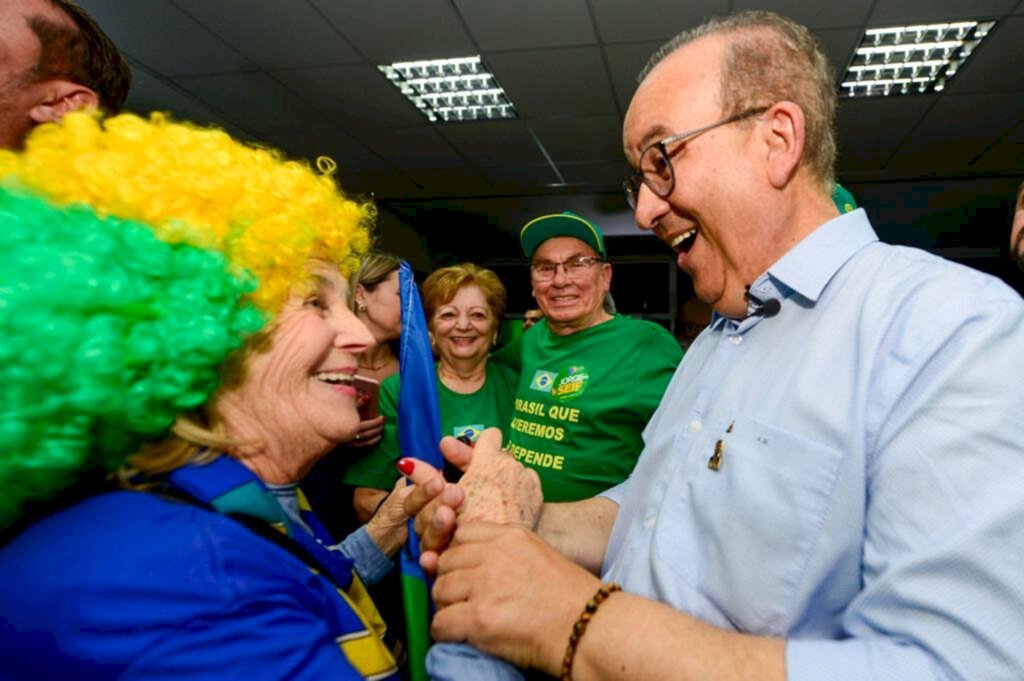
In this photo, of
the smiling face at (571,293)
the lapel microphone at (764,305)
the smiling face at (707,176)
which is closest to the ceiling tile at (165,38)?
the smiling face at (571,293)

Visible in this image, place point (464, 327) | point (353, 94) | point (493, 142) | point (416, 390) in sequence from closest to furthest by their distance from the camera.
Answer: point (416, 390) < point (464, 327) < point (353, 94) < point (493, 142)

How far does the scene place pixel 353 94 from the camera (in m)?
4.76

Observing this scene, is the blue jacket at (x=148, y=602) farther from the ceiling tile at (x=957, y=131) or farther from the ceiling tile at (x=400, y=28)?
the ceiling tile at (x=957, y=131)

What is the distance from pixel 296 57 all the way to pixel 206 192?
3793 millimetres

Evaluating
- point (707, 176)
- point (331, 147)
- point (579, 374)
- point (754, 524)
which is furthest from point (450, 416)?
point (331, 147)

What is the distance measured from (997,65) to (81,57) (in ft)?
17.0

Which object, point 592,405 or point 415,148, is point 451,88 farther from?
point 592,405

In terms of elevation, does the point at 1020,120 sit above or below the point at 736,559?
above

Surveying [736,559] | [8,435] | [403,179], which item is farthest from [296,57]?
A: [736,559]

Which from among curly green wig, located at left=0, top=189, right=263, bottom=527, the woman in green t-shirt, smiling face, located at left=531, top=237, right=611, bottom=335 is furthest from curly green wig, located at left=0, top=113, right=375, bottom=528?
smiling face, located at left=531, top=237, right=611, bottom=335

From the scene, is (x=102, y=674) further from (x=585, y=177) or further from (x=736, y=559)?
(x=585, y=177)

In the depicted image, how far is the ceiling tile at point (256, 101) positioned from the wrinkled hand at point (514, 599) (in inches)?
179

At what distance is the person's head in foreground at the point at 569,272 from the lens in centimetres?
251

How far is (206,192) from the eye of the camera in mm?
937
